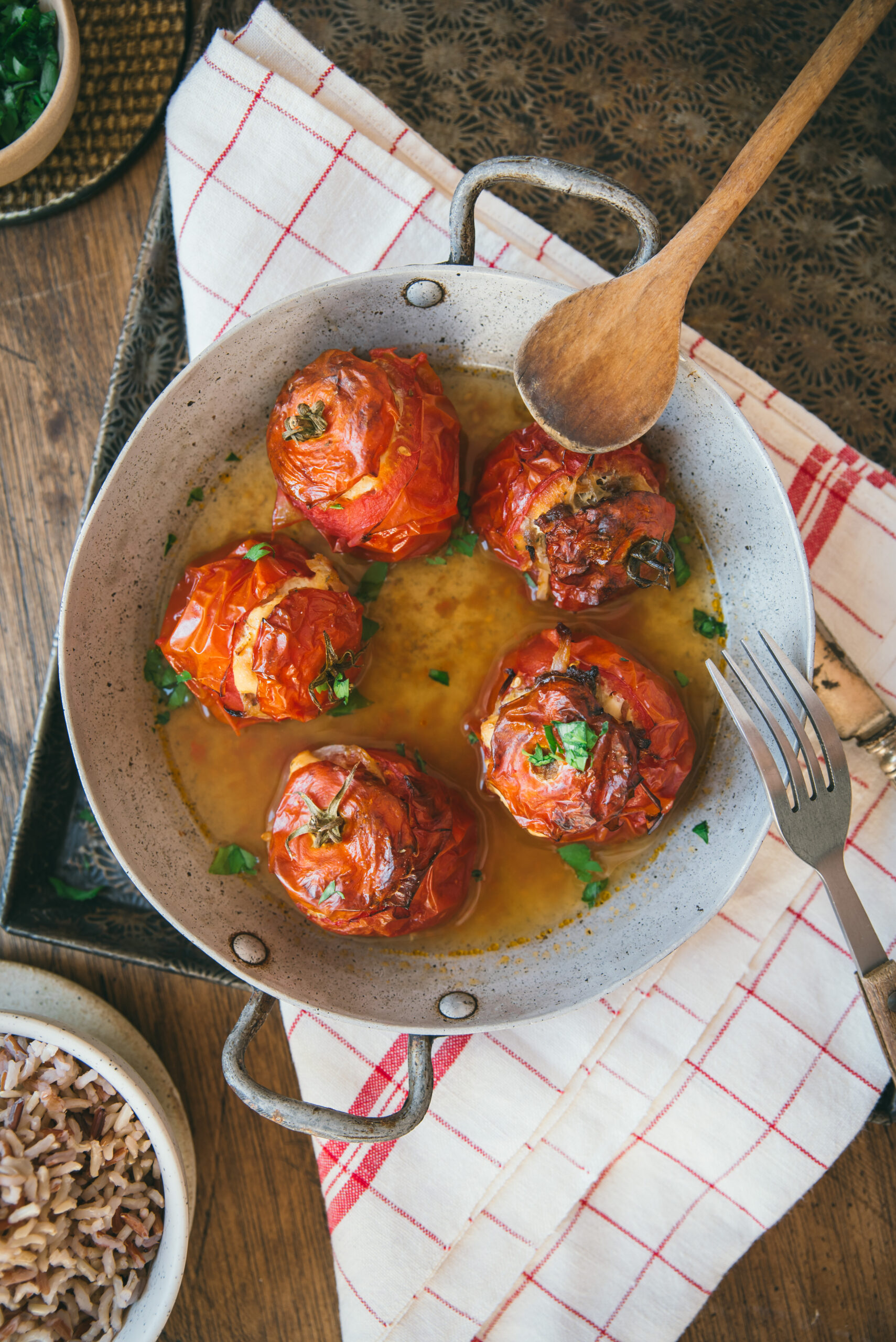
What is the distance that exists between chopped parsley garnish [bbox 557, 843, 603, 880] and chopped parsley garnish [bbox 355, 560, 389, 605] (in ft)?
3.13

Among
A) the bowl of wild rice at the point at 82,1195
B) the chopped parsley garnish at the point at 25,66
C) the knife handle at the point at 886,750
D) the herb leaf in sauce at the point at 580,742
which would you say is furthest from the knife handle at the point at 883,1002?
the chopped parsley garnish at the point at 25,66

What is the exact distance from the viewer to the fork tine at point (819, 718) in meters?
2.35

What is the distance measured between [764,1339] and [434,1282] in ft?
3.61

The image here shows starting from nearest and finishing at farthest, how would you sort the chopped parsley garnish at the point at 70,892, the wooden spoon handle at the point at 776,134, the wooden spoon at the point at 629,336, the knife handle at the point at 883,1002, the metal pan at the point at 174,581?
1. the wooden spoon handle at the point at 776,134
2. the wooden spoon at the point at 629,336
3. the knife handle at the point at 883,1002
4. the metal pan at the point at 174,581
5. the chopped parsley garnish at the point at 70,892

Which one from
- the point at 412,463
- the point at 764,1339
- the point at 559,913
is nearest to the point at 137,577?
the point at 412,463

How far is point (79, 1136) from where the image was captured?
2664 mm

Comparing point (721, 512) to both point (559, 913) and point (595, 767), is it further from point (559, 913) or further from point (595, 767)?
point (559, 913)

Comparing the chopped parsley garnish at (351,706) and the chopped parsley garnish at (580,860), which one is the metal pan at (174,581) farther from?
the chopped parsley garnish at (351,706)

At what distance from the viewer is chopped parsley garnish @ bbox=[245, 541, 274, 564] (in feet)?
8.36

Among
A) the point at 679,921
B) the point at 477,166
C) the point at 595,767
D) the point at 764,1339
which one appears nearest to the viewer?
the point at 477,166

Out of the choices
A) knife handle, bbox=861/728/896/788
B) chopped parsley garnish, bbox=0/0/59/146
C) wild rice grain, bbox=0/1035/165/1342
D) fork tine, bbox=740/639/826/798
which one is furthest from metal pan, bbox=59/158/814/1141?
chopped parsley garnish, bbox=0/0/59/146

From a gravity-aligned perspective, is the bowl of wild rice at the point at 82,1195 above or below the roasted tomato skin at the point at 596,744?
below

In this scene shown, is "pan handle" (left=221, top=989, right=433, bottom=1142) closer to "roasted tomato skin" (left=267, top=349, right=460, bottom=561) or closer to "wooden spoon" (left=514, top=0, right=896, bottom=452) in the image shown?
"roasted tomato skin" (left=267, top=349, right=460, bottom=561)

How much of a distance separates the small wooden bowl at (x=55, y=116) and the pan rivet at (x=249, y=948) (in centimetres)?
237
